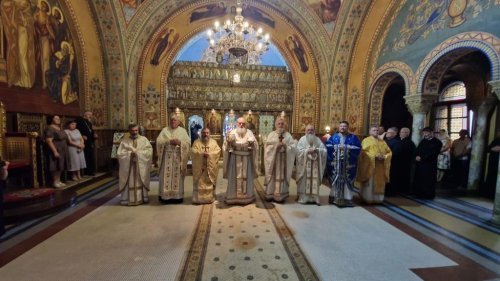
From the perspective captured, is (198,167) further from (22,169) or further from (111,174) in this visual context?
(111,174)

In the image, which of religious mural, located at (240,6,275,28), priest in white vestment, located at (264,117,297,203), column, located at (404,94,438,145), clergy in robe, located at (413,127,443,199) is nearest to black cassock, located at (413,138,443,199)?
clergy in robe, located at (413,127,443,199)

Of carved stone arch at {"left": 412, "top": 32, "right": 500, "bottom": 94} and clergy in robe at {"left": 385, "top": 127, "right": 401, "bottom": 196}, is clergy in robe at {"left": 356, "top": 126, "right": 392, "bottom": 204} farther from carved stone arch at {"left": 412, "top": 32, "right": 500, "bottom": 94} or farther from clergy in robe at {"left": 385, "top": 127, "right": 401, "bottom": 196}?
carved stone arch at {"left": 412, "top": 32, "right": 500, "bottom": 94}

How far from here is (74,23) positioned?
8375 mm

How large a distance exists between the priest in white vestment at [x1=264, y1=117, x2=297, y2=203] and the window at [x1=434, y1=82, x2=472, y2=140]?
889 centimetres

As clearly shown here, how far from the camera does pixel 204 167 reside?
552 cm

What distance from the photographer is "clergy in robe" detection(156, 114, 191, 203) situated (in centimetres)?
549

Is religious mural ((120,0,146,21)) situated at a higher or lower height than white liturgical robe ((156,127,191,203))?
higher

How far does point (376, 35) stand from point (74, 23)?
39.0ft

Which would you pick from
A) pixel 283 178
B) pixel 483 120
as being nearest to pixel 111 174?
pixel 283 178

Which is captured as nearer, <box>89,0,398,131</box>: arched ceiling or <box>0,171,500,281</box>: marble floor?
<box>0,171,500,281</box>: marble floor

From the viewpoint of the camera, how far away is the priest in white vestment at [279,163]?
572 centimetres

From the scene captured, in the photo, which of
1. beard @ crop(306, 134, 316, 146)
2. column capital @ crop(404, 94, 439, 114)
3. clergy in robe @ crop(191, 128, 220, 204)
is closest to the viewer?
clergy in robe @ crop(191, 128, 220, 204)

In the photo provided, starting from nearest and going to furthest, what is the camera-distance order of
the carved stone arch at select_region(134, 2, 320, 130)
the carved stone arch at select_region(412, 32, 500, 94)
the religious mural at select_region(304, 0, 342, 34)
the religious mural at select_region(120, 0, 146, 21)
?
the carved stone arch at select_region(412, 32, 500, 94) → the religious mural at select_region(120, 0, 146, 21) → the religious mural at select_region(304, 0, 342, 34) → the carved stone arch at select_region(134, 2, 320, 130)

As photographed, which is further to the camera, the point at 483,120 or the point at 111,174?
the point at 111,174
